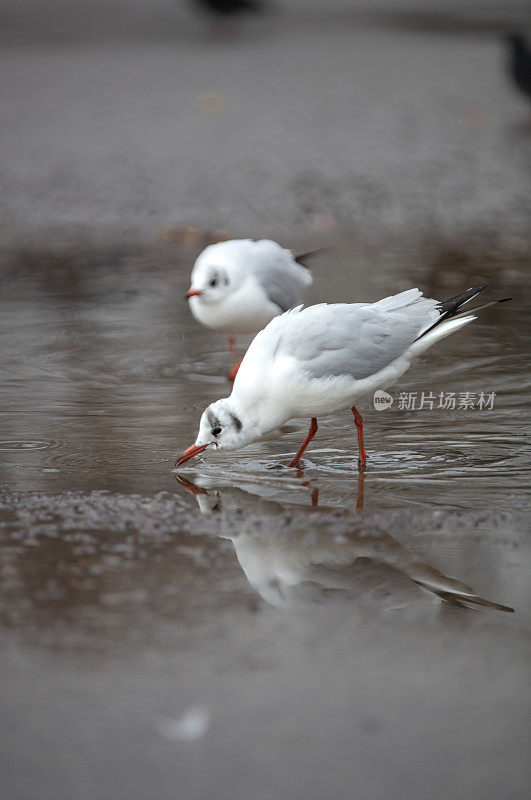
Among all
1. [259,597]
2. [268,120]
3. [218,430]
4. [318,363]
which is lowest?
[259,597]

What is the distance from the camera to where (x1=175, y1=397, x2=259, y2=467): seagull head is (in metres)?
5.52

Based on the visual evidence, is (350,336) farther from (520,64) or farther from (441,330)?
(520,64)

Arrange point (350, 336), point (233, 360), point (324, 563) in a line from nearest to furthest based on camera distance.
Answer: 1. point (324, 563)
2. point (350, 336)
3. point (233, 360)

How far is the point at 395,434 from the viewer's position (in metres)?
6.18

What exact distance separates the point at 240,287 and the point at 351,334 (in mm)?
1819

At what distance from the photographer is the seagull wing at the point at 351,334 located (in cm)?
564

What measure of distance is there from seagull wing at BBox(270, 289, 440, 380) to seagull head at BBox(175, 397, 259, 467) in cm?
38

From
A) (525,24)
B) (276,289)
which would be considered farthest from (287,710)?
(525,24)

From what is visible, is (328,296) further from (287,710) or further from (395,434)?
(287,710)

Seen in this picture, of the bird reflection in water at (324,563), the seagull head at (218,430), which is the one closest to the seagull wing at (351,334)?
the seagull head at (218,430)

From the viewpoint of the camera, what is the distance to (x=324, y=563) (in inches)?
177

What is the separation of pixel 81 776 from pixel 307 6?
57.5 feet

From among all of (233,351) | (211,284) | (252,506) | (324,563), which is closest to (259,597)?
(324,563)

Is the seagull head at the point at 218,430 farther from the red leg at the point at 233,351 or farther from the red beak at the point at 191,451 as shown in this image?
the red leg at the point at 233,351
